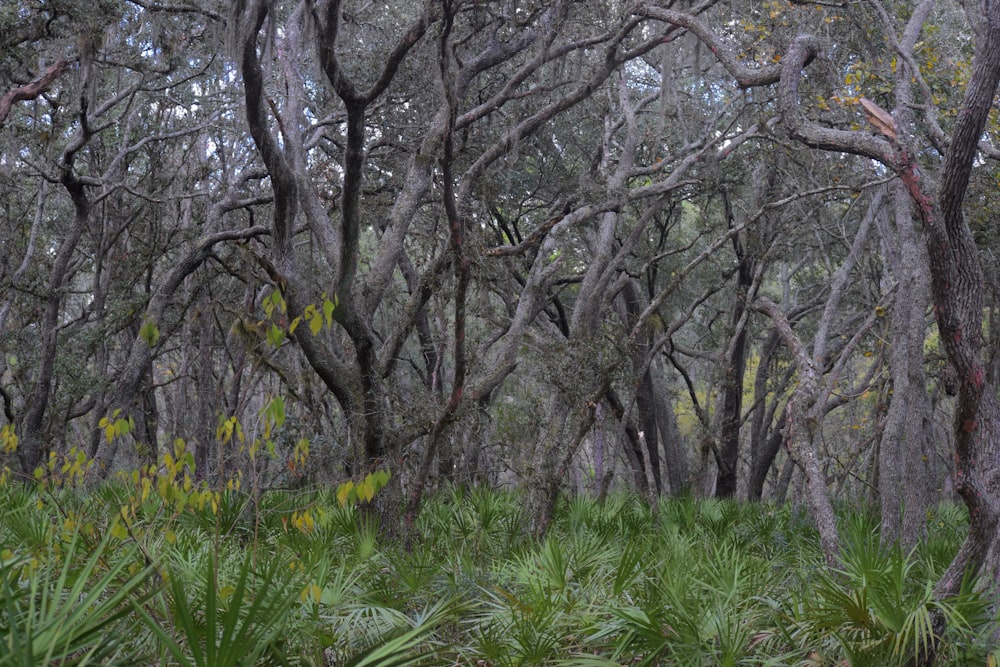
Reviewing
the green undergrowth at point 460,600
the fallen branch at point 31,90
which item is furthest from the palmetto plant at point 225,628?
the fallen branch at point 31,90

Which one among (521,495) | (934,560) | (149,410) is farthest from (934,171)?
(149,410)

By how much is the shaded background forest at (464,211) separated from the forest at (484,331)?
0.23 ft

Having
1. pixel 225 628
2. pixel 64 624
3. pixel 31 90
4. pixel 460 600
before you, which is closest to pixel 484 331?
pixel 31 90

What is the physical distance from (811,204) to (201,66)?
9.39m

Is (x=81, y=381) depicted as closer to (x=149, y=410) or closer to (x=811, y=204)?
(x=149, y=410)

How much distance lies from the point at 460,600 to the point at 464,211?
4506mm

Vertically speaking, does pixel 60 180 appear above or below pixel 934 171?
above

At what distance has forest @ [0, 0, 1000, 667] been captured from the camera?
190 inches

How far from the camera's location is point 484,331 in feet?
53.2

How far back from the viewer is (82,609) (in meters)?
2.96

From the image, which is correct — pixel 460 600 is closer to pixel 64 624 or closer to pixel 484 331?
pixel 64 624

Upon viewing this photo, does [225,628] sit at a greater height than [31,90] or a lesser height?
lesser

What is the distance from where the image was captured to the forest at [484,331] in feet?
15.8

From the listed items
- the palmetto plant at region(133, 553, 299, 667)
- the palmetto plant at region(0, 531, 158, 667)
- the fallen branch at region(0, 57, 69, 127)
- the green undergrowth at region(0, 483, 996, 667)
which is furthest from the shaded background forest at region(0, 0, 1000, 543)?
the palmetto plant at region(0, 531, 158, 667)
